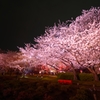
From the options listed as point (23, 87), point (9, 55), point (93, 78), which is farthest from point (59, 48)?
point (9, 55)

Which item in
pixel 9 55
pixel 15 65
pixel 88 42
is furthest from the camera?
pixel 9 55

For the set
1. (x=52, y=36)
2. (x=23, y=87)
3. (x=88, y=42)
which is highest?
(x=52, y=36)

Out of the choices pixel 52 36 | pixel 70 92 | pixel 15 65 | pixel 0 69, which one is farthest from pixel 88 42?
pixel 0 69

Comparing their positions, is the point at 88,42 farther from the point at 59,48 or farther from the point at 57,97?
the point at 57,97

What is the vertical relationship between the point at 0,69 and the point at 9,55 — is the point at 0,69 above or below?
below

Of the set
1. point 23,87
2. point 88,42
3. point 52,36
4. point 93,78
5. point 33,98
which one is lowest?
point 33,98

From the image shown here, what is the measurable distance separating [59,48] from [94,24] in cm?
621

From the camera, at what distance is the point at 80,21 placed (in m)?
25.2

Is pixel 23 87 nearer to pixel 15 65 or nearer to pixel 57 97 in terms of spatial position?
pixel 57 97

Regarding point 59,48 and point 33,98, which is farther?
point 59,48

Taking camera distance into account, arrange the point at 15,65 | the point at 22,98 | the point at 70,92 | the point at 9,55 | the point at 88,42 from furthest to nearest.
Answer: the point at 9,55 < the point at 15,65 < the point at 88,42 < the point at 70,92 < the point at 22,98

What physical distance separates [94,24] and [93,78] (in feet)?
28.1

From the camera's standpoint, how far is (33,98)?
10477 mm

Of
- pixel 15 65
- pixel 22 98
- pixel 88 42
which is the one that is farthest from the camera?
pixel 15 65
